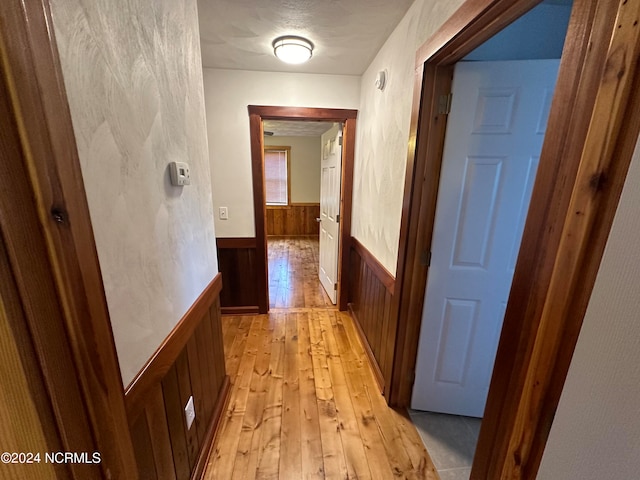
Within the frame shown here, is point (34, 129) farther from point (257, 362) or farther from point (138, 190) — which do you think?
point (257, 362)

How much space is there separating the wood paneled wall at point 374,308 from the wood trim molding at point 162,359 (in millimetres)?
1090

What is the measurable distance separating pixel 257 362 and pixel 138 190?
170cm

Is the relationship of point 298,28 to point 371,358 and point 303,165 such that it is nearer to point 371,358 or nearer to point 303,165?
point 371,358

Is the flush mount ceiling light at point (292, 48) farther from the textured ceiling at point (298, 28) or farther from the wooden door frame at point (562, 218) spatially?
the wooden door frame at point (562, 218)

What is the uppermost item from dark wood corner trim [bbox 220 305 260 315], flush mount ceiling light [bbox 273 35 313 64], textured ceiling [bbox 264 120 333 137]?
textured ceiling [bbox 264 120 333 137]

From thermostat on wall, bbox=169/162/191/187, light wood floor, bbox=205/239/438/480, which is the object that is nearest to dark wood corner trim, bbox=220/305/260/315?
light wood floor, bbox=205/239/438/480

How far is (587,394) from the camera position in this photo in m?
0.48

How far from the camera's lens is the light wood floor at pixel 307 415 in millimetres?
1300

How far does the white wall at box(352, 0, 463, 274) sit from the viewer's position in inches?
52.7

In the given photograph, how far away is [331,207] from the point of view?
2959 millimetres

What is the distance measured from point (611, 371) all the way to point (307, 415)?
155 centimetres

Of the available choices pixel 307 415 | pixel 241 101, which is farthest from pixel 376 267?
pixel 241 101

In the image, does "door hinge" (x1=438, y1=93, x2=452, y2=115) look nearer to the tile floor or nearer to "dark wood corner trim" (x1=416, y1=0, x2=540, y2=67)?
"dark wood corner trim" (x1=416, y1=0, x2=540, y2=67)

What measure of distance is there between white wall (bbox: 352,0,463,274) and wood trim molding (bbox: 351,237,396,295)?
0.14 ft
